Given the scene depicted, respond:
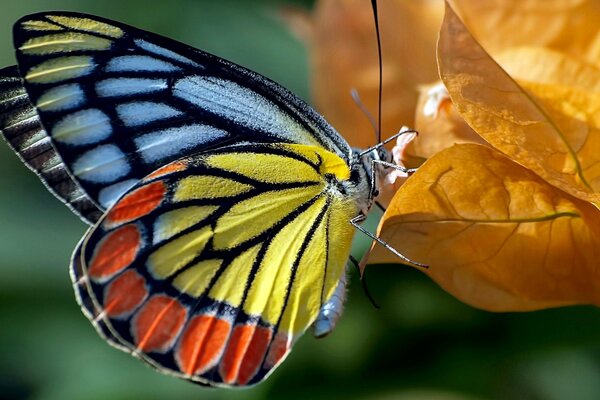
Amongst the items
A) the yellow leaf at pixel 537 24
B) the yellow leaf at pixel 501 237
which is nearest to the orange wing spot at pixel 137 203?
the yellow leaf at pixel 501 237

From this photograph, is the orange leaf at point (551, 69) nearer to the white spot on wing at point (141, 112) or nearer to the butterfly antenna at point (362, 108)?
the butterfly antenna at point (362, 108)

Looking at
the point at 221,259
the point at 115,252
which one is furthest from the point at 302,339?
the point at 115,252

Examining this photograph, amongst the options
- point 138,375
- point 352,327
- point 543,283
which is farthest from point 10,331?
point 543,283

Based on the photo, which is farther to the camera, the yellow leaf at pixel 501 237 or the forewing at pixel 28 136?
the forewing at pixel 28 136

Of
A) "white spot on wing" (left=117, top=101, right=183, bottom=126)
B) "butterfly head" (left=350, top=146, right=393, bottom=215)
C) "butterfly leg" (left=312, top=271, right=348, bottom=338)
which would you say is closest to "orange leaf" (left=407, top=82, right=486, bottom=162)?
"butterfly head" (left=350, top=146, right=393, bottom=215)

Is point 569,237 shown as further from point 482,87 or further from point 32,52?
point 32,52

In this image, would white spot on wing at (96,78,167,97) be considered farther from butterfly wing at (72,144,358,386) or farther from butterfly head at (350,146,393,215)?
butterfly head at (350,146,393,215)

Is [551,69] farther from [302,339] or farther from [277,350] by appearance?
[302,339]
